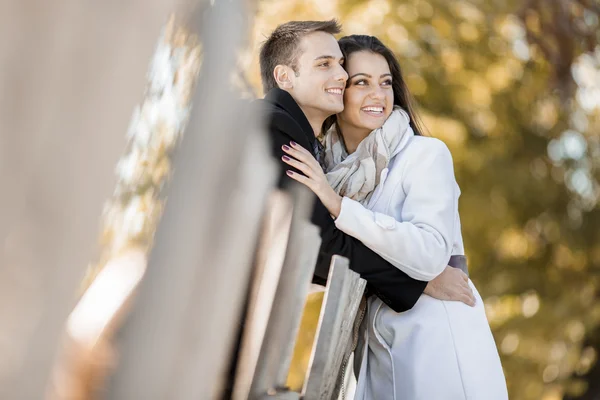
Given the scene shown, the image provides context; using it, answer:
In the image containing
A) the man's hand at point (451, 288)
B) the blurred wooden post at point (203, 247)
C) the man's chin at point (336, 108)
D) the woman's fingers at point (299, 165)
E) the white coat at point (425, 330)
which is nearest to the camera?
the blurred wooden post at point (203, 247)

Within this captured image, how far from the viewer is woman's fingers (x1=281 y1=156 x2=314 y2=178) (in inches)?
84.2

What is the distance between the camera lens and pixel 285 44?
9.38ft

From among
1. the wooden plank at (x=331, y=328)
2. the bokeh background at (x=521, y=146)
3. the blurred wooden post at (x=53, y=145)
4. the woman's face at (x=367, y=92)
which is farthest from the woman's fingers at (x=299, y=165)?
the bokeh background at (x=521, y=146)

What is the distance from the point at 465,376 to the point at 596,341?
4.84 m

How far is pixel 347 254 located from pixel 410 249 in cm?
18

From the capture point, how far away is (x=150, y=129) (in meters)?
0.75

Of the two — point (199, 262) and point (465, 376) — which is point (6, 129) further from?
point (465, 376)

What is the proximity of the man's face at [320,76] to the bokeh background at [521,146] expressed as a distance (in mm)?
3480

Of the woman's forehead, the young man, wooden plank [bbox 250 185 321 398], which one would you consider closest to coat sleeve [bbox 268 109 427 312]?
the young man

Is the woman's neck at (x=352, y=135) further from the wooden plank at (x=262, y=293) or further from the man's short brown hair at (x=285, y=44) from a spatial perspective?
the wooden plank at (x=262, y=293)

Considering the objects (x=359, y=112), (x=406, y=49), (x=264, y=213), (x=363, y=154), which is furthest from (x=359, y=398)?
(x=406, y=49)

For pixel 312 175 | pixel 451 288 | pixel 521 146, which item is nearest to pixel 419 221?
pixel 451 288

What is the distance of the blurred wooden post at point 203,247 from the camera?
2.61 ft

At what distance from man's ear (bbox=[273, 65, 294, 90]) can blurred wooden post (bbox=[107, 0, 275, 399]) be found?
1.87m
